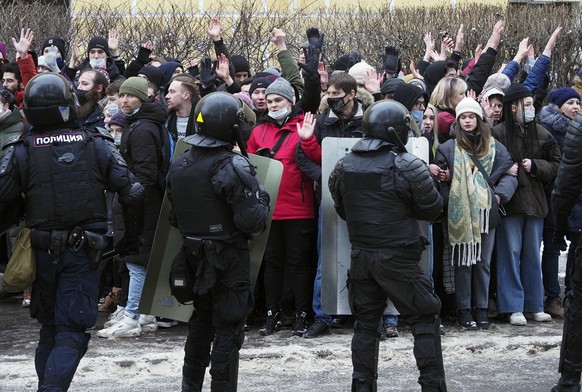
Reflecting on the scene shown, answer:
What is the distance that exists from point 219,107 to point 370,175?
3.39 ft

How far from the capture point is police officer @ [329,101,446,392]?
693 centimetres

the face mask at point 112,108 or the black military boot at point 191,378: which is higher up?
the face mask at point 112,108

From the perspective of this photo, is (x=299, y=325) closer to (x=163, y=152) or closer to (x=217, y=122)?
(x=163, y=152)

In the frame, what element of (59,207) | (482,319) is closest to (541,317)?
(482,319)

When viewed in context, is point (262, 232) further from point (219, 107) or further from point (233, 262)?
point (219, 107)

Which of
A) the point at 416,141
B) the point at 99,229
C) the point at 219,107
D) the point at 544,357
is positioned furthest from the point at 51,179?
the point at 544,357

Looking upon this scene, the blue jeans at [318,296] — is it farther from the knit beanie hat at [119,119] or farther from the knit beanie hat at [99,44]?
the knit beanie hat at [99,44]

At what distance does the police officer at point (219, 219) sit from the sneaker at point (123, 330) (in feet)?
6.66

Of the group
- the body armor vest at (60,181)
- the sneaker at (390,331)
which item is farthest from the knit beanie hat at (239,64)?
the body armor vest at (60,181)

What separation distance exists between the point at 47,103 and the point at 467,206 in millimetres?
3780

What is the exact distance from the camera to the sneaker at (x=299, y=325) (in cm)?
907

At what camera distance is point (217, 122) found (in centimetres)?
699

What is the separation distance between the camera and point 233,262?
23.0 feet

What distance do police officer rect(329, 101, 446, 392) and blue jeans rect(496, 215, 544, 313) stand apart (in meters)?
2.61
